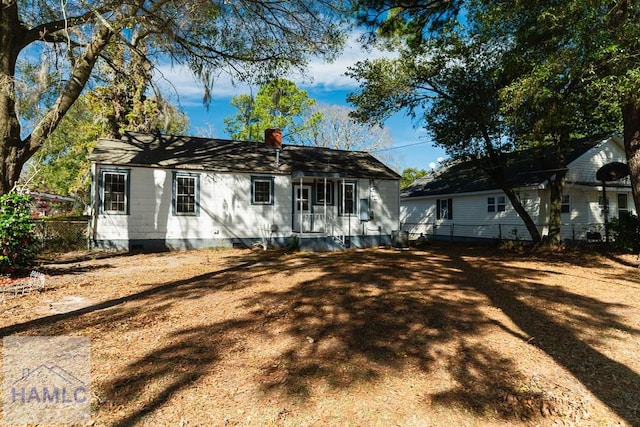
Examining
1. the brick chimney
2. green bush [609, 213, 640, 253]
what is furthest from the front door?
green bush [609, 213, 640, 253]

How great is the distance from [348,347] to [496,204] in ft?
59.4

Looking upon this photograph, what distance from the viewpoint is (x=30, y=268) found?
8445 mm

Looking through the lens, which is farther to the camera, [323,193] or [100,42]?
[323,193]

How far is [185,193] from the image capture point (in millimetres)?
13719

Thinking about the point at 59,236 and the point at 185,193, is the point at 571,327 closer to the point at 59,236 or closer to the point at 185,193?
the point at 185,193

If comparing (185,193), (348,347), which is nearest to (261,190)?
(185,193)

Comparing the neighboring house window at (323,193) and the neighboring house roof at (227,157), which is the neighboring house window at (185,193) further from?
the neighboring house window at (323,193)

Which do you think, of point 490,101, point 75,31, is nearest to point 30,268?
point 75,31

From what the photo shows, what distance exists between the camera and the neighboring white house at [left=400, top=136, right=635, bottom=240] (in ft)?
56.3

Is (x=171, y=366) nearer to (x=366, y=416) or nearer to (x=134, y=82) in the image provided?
(x=366, y=416)

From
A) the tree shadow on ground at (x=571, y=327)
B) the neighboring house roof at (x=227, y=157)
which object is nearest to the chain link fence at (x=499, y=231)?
the neighboring house roof at (x=227, y=157)

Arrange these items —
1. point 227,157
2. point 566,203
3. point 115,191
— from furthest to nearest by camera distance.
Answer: point 566,203
point 227,157
point 115,191

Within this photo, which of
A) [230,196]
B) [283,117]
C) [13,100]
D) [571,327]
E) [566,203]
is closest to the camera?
[571,327]

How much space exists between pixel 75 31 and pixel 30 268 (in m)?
5.83
